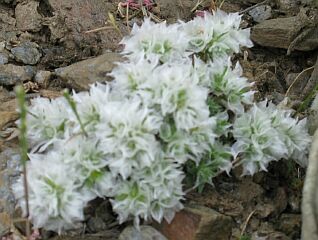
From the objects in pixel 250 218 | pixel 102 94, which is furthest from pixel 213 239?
pixel 102 94

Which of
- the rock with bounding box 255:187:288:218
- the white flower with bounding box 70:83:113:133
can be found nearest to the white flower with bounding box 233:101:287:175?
the rock with bounding box 255:187:288:218

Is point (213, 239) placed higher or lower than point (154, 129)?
lower

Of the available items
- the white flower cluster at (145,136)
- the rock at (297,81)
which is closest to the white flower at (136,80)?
the white flower cluster at (145,136)

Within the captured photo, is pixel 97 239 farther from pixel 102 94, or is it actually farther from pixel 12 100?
pixel 12 100

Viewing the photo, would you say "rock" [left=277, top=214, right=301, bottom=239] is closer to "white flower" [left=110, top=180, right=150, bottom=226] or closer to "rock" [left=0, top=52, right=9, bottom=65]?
"white flower" [left=110, top=180, right=150, bottom=226]

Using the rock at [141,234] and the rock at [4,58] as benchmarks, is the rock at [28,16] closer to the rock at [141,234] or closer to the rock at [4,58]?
the rock at [4,58]

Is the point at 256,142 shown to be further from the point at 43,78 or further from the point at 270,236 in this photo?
the point at 43,78
